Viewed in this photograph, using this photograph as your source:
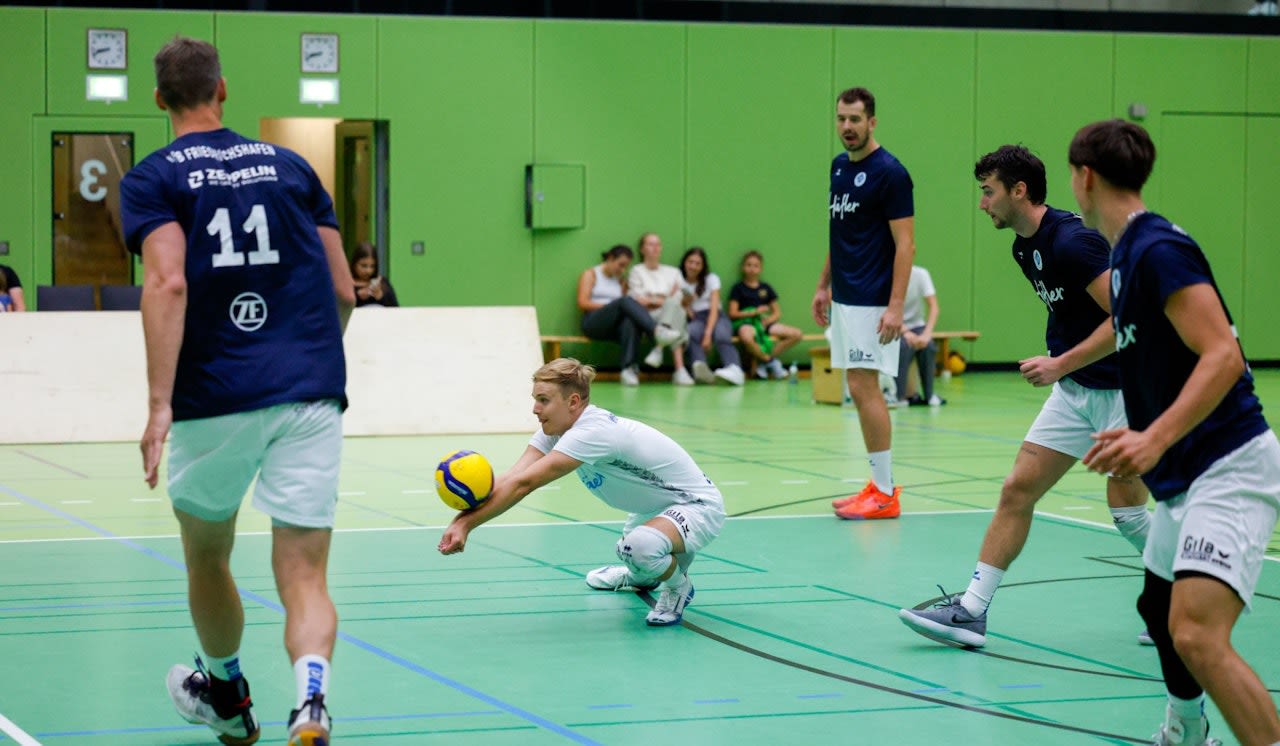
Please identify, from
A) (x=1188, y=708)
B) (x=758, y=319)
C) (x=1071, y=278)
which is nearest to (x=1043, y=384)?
(x=1071, y=278)

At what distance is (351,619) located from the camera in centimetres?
685

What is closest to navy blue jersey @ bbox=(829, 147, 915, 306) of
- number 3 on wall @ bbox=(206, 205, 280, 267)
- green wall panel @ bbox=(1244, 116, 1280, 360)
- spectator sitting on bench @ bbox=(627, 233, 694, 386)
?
number 3 on wall @ bbox=(206, 205, 280, 267)

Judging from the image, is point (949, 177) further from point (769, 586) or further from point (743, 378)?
point (769, 586)

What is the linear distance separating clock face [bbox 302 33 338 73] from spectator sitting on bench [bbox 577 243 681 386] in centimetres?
391

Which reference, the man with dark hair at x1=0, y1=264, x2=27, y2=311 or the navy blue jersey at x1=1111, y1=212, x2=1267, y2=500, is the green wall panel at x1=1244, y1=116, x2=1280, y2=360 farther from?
the navy blue jersey at x1=1111, y1=212, x2=1267, y2=500

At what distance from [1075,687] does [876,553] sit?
2756 millimetres

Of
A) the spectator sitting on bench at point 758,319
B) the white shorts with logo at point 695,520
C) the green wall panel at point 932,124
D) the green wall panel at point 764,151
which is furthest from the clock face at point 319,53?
the white shorts with logo at point 695,520

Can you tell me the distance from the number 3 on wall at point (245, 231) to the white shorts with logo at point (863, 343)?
5.61 meters

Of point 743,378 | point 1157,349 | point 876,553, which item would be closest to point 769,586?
point 876,553

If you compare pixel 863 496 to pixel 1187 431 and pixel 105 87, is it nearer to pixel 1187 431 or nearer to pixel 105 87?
pixel 1187 431

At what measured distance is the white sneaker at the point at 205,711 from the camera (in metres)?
4.98

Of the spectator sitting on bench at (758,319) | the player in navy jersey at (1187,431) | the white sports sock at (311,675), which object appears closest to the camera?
the player in navy jersey at (1187,431)

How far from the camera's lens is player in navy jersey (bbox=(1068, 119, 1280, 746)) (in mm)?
4078

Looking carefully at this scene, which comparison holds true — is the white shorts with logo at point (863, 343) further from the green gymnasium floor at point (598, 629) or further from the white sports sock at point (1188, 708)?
the white sports sock at point (1188, 708)
